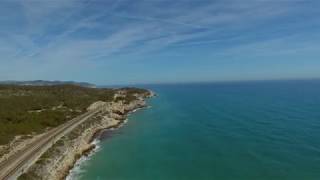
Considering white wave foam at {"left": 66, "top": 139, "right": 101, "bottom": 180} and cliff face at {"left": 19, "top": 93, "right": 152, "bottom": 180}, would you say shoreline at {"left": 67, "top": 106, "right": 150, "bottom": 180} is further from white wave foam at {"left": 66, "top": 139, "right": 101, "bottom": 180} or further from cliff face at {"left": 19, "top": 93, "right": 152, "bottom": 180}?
cliff face at {"left": 19, "top": 93, "right": 152, "bottom": 180}

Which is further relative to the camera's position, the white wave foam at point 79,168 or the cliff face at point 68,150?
the white wave foam at point 79,168

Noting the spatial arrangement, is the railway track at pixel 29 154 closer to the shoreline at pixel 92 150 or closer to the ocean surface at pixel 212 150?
the shoreline at pixel 92 150

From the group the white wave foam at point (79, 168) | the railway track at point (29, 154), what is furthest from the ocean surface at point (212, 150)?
the railway track at point (29, 154)

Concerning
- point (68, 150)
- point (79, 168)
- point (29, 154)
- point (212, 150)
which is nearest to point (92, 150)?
point (68, 150)

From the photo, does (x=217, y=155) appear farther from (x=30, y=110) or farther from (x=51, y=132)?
(x=30, y=110)

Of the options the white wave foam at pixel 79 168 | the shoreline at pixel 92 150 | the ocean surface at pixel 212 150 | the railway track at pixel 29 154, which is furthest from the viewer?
the shoreline at pixel 92 150

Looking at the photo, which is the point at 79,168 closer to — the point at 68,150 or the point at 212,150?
the point at 68,150

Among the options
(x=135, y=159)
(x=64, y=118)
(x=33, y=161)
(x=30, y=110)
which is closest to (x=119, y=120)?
(x=64, y=118)

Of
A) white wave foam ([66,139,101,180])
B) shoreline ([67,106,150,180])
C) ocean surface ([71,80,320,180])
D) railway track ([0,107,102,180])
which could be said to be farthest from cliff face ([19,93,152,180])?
ocean surface ([71,80,320,180])
